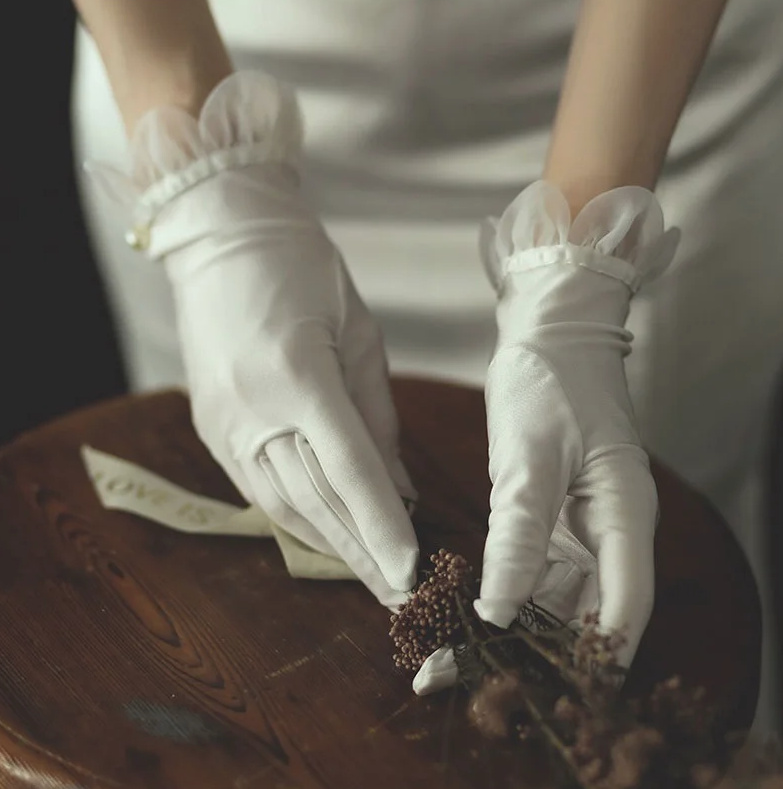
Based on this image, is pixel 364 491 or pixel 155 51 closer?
pixel 364 491

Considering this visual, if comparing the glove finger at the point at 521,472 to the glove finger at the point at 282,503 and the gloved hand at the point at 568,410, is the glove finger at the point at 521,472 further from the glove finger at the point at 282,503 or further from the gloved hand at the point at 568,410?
the glove finger at the point at 282,503

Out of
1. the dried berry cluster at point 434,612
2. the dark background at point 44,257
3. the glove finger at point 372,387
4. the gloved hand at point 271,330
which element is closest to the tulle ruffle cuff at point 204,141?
the gloved hand at point 271,330

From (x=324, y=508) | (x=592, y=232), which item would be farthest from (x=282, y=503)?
(x=592, y=232)

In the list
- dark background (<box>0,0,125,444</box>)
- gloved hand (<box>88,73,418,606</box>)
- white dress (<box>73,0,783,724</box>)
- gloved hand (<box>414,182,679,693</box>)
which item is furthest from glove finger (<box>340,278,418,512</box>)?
dark background (<box>0,0,125,444</box>)

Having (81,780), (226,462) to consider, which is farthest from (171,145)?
(81,780)

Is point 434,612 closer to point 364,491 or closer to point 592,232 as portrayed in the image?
point 364,491

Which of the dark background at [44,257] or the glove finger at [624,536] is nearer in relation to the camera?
the glove finger at [624,536]
